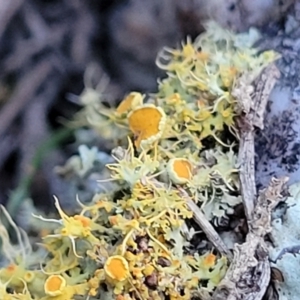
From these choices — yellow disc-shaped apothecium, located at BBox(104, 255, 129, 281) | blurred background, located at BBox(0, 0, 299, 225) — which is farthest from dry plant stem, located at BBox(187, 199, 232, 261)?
blurred background, located at BBox(0, 0, 299, 225)

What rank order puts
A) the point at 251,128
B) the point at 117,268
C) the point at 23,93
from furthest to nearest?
1. the point at 23,93
2. the point at 251,128
3. the point at 117,268

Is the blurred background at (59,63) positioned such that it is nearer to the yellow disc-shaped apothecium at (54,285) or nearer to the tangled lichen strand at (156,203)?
the tangled lichen strand at (156,203)

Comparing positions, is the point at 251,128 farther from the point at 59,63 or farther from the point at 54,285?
the point at 59,63

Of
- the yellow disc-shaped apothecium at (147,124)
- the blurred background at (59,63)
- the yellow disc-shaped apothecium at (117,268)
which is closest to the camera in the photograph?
the yellow disc-shaped apothecium at (117,268)

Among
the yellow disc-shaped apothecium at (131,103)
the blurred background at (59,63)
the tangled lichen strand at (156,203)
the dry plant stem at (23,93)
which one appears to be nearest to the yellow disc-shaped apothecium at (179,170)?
the tangled lichen strand at (156,203)

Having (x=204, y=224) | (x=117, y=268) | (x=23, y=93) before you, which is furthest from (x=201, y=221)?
(x=23, y=93)

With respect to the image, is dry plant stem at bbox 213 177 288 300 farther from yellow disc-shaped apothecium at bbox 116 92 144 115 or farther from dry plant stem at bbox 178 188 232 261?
yellow disc-shaped apothecium at bbox 116 92 144 115

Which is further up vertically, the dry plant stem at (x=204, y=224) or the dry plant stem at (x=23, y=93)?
the dry plant stem at (x=204, y=224)
